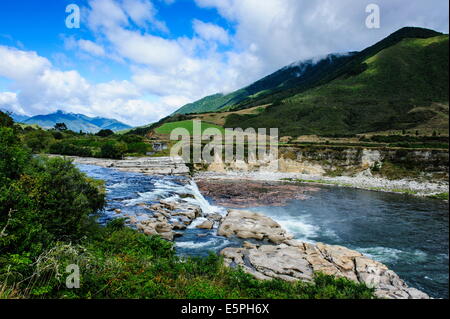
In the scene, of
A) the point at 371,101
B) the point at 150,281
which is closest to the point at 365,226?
the point at 150,281

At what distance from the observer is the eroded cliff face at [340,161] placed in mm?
39500

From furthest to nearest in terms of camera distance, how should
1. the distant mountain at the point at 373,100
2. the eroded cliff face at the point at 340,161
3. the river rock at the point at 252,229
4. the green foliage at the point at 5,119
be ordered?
the distant mountain at the point at 373,100, the eroded cliff face at the point at 340,161, the green foliage at the point at 5,119, the river rock at the point at 252,229

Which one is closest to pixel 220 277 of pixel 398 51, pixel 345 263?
pixel 345 263

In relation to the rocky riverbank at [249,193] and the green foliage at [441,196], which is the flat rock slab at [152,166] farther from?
the green foliage at [441,196]

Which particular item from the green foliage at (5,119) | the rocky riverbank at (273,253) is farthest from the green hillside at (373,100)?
the green foliage at (5,119)

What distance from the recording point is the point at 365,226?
20.0m

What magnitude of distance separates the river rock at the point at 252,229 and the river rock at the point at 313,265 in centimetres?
201

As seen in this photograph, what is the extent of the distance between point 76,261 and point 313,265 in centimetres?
1011

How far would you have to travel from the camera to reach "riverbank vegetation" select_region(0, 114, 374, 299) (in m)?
5.55

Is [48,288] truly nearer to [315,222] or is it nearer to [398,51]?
[315,222]

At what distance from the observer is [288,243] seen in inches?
602

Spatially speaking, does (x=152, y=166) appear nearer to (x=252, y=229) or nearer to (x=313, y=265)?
(x=252, y=229)

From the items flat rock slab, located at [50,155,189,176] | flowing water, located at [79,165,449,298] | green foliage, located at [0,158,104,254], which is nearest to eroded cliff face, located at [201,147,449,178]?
flat rock slab, located at [50,155,189,176]

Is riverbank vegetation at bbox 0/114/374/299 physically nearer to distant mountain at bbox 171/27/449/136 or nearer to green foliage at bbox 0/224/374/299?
green foliage at bbox 0/224/374/299
